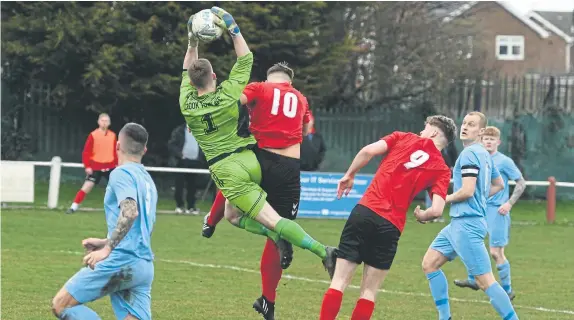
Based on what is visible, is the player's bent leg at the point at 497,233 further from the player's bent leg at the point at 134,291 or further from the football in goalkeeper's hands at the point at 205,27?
the player's bent leg at the point at 134,291

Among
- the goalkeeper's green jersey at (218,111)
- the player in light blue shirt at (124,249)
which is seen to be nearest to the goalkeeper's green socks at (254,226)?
the goalkeeper's green jersey at (218,111)

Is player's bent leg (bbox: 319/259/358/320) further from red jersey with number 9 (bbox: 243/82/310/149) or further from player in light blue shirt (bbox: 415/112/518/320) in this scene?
red jersey with number 9 (bbox: 243/82/310/149)

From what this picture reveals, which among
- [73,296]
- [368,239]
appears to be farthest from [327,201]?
[73,296]

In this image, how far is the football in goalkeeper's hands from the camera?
10414 mm

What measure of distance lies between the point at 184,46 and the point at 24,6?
4366 millimetres

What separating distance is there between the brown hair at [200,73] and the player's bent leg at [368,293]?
7.43ft

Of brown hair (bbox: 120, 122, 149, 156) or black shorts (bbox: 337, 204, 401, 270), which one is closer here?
brown hair (bbox: 120, 122, 149, 156)

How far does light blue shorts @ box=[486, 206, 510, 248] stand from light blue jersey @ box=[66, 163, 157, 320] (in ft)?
22.8

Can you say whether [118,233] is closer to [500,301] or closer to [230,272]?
[500,301]

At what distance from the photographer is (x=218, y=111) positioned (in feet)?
34.3

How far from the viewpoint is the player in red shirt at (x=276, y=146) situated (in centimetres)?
1078

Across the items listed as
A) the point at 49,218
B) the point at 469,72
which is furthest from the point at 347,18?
the point at 49,218

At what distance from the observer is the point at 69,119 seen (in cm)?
3127

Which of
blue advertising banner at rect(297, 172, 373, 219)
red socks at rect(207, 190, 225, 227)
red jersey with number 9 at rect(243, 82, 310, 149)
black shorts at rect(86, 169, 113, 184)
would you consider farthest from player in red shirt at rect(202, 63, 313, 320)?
blue advertising banner at rect(297, 172, 373, 219)
